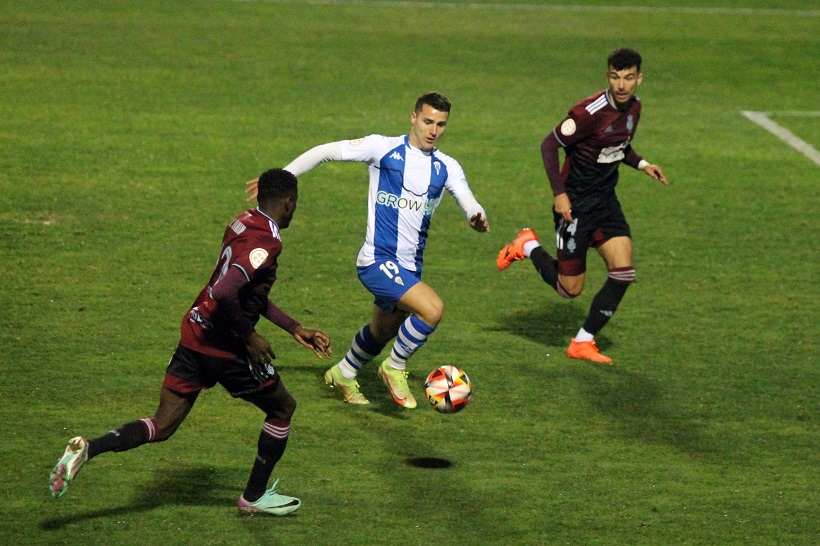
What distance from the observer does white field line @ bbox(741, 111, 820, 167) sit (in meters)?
16.1

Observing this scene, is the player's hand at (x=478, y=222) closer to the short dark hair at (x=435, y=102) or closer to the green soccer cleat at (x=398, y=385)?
the short dark hair at (x=435, y=102)

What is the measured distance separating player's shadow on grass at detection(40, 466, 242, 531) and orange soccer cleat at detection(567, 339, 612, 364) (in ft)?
12.2

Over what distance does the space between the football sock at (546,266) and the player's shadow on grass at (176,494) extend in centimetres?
391

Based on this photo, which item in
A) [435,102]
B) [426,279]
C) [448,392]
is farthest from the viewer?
[426,279]

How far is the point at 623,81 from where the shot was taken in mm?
9695

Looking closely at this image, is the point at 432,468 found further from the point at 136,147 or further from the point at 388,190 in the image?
the point at 136,147

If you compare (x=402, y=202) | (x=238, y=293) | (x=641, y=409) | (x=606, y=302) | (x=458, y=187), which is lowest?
(x=641, y=409)

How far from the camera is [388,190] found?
8.72m

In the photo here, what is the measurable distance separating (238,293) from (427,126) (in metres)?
2.56

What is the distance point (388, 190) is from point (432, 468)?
6.72ft

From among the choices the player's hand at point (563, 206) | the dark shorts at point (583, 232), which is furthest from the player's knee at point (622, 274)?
the player's hand at point (563, 206)

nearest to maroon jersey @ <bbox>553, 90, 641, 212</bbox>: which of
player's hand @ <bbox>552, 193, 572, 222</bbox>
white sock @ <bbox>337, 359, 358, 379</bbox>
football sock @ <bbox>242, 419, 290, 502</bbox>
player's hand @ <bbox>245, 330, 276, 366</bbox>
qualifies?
player's hand @ <bbox>552, 193, 572, 222</bbox>

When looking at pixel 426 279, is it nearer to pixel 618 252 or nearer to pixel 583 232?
pixel 583 232

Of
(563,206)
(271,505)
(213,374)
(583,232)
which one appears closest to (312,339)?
(213,374)
